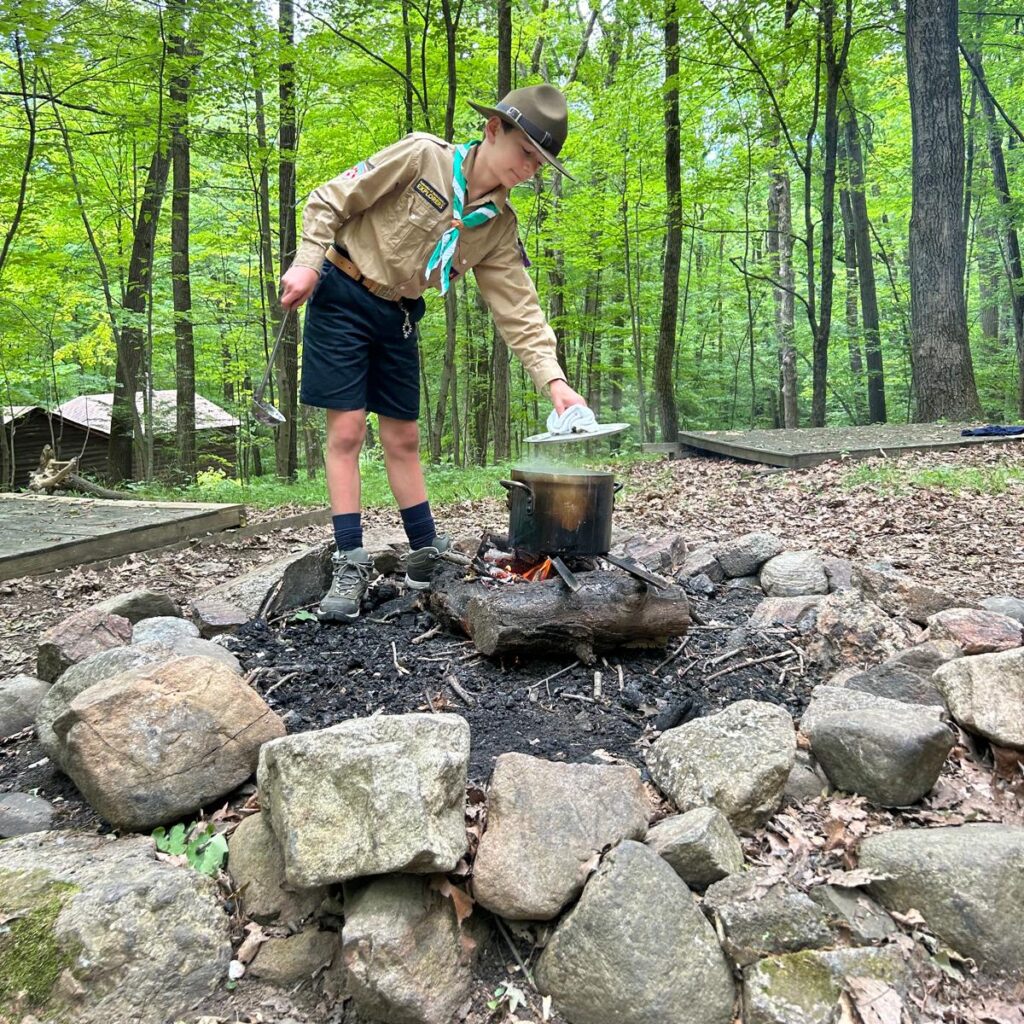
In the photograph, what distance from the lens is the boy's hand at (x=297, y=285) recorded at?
2566 millimetres

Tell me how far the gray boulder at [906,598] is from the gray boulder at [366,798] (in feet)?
6.98

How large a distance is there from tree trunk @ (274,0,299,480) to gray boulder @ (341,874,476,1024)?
790cm

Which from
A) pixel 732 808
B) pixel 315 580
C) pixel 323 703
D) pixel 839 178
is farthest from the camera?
pixel 839 178

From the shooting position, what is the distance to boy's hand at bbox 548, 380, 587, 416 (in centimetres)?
278

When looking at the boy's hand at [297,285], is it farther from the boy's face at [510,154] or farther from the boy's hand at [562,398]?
the boy's hand at [562,398]

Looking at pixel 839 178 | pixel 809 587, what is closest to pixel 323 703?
pixel 809 587

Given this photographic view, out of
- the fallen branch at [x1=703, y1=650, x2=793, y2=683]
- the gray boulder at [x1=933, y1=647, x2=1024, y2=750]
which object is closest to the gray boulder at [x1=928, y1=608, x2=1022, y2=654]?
the gray boulder at [x1=933, y1=647, x2=1024, y2=750]

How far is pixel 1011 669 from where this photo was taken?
6.55ft

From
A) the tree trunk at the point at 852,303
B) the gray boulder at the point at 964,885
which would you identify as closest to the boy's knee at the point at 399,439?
the gray boulder at the point at 964,885

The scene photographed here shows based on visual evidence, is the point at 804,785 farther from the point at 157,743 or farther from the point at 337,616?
the point at 337,616

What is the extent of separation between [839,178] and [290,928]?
1526cm

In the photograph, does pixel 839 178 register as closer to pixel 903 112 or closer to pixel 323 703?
pixel 903 112

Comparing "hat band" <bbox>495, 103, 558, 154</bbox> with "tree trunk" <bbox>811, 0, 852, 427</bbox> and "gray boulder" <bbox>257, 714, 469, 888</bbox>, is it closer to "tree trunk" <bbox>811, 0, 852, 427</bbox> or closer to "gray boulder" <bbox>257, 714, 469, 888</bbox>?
"gray boulder" <bbox>257, 714, 469, 888</bbox>

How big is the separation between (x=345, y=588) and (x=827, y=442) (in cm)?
611
